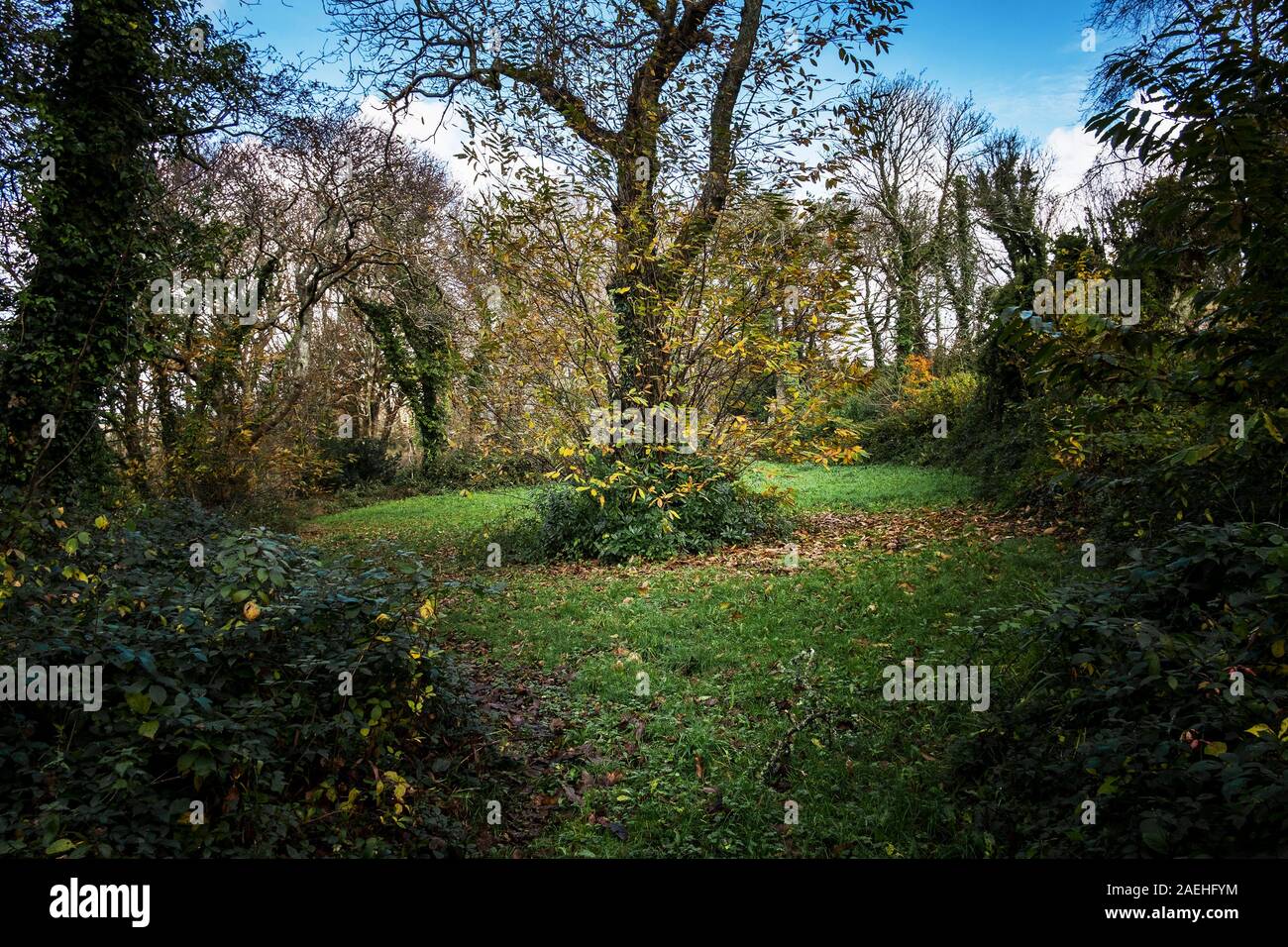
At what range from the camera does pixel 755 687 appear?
16.6ft

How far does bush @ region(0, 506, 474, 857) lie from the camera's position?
258 cm

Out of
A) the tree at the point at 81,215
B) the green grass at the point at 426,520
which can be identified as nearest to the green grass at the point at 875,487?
the green grass at the point at 426,520

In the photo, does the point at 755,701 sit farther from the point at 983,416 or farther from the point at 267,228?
the point at 267,228

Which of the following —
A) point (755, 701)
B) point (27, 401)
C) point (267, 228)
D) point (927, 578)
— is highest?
point (267, 228)

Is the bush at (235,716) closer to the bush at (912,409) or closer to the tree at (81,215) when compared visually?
the tree at (81,215)

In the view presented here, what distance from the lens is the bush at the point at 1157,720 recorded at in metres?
2.26

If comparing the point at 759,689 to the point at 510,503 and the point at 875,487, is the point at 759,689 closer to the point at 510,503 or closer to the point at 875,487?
the point at 875,487

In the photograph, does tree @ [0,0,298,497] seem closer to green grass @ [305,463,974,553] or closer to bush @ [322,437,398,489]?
green grass @ [305,463,974,553]

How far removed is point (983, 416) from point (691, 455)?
9.38m

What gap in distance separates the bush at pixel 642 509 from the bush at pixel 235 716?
5.46m

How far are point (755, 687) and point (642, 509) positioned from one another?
5033 mm

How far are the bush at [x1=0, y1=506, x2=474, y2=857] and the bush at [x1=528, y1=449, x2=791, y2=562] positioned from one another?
5.46 meters
